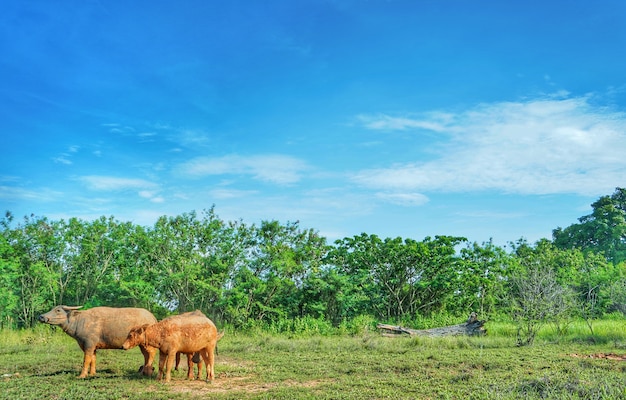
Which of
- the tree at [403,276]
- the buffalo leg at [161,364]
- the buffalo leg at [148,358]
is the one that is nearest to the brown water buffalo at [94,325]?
the buffalo leg at [148,358]

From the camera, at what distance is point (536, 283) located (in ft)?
54.1

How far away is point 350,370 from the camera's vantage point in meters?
10.8

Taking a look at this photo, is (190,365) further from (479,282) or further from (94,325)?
(479,282)

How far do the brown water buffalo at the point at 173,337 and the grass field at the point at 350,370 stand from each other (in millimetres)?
546

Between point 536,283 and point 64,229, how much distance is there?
17.3 metres

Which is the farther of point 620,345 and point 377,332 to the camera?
point 377,332

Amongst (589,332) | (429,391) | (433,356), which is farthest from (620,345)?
(429,391)

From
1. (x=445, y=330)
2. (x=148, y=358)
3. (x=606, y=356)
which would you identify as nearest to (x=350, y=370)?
(x=148, y=358)

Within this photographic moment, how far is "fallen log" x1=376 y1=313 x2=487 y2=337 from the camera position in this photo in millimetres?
17147

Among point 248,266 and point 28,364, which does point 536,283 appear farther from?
point 28,364

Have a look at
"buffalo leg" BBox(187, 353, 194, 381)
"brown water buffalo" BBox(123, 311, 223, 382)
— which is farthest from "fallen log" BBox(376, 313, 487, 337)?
"brown water buffalo" BBox(123, 311, 223, 382)

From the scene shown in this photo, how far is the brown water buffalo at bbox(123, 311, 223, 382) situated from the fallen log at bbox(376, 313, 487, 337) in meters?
8.77

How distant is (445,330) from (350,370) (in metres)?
7.60

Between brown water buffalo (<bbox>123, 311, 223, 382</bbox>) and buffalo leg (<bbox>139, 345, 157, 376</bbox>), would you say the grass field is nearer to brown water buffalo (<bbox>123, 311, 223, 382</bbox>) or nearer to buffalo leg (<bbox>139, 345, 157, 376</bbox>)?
buffalo leg (<bbox>139, 345, 157, 376</bbox>)
